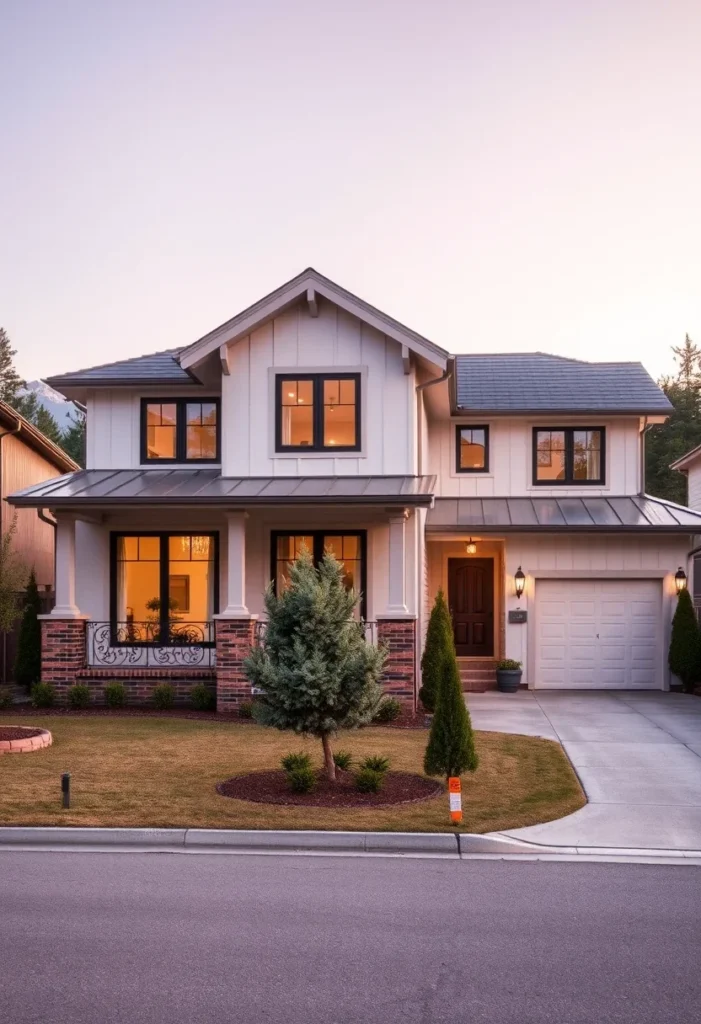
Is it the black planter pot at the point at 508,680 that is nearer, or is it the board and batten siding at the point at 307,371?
the board and batten siding at the point at 307,371

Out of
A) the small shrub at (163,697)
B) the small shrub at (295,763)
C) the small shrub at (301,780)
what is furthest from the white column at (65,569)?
the small shrub at (301,780)

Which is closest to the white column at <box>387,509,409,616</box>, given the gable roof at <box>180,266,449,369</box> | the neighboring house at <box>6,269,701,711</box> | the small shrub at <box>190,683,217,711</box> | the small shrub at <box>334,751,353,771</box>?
the neighboring house at <box>6,269,701,711</box>

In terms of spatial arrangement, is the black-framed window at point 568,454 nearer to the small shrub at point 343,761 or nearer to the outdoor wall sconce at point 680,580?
the outdoor wall sconce at point 680,580

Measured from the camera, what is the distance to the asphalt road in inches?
206

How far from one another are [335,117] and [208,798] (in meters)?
13.1

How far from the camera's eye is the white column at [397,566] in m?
17.2

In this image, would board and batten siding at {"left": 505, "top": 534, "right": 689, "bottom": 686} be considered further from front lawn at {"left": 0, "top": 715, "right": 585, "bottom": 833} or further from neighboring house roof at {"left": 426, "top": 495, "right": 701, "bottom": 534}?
front lawn at {"left": 0, "top": 715, "right": 585, "bottom": 833}

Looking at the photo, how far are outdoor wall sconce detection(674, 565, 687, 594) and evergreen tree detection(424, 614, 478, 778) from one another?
12433 mm

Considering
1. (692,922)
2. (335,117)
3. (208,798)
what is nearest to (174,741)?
(208,798)

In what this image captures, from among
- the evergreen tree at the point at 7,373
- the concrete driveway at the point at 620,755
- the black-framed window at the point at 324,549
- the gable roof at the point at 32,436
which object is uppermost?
the evergreen tree at the point at 7,373

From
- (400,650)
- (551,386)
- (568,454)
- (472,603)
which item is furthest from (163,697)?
(551,386)

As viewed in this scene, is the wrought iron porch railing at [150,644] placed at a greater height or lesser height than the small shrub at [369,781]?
greater

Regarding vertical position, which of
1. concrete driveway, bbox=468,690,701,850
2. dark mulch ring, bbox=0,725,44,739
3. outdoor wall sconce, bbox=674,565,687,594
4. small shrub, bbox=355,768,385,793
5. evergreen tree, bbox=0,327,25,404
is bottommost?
concrete driveway, bbox=468,690,701,850

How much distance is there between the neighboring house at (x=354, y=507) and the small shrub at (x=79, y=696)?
23.7 inches
